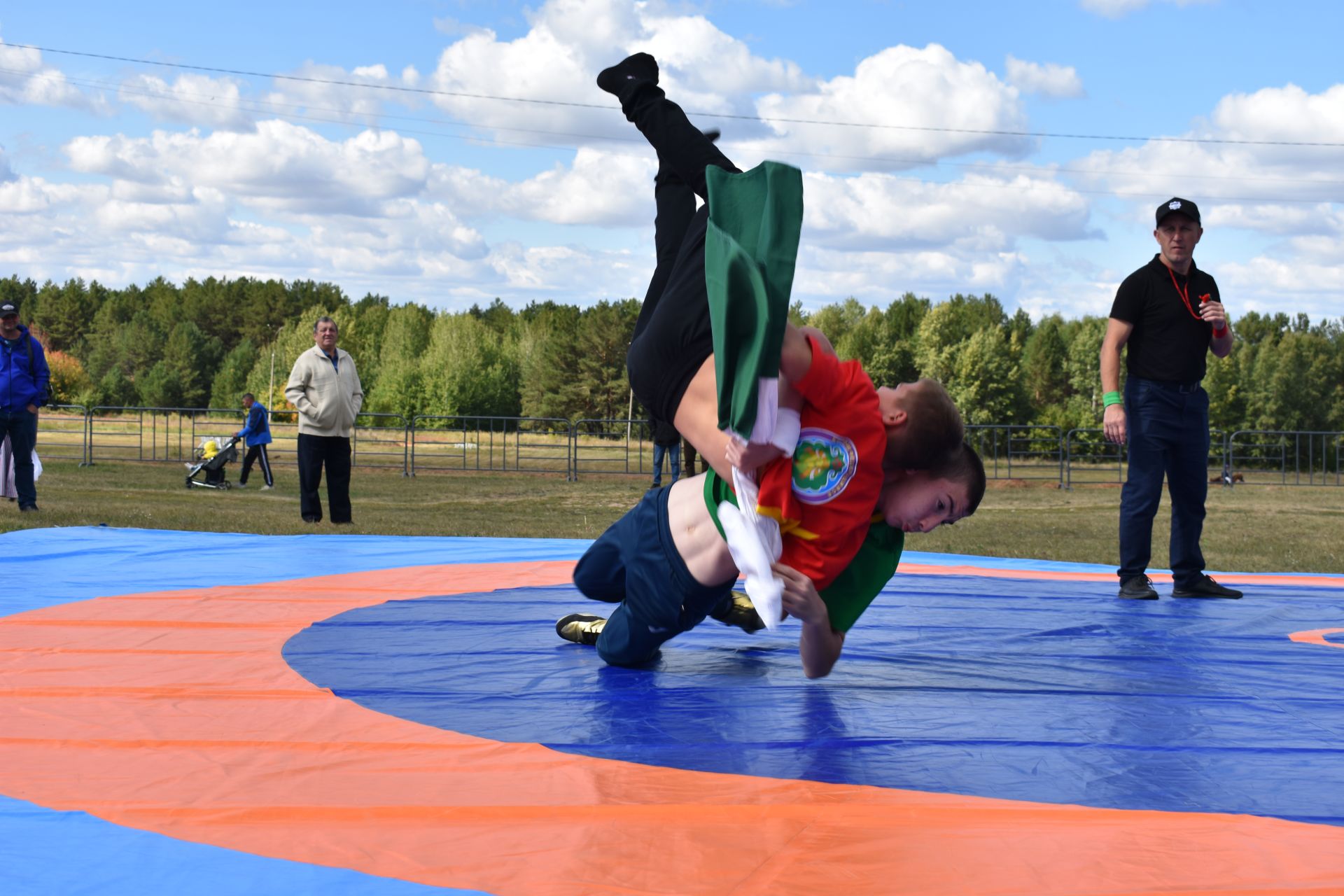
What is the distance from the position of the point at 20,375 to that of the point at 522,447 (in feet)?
41.0

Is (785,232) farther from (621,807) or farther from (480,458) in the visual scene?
(480,458)

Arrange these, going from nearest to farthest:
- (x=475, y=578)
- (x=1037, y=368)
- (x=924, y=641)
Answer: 1. (x=924, y=641)
2. (x=475, y=578)
3. (x=1037, y=368)

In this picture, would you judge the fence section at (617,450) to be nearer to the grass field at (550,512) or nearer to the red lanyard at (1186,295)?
the grass field at (550,512)

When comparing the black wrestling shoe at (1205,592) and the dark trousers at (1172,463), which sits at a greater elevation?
the dark trousers at (1172,463)

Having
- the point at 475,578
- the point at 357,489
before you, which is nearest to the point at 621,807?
the point at 475,578

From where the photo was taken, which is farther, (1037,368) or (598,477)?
(1037,368)

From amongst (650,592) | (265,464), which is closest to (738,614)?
(650,592)

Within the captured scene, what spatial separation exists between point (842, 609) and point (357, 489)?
39.5 feet

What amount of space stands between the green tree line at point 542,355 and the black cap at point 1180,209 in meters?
34.1

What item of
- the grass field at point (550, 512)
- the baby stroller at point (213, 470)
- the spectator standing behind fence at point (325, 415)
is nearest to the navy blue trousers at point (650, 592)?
the grass field at point (550, 512)

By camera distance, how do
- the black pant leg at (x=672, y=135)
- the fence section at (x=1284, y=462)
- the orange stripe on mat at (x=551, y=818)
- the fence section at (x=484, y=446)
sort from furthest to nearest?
1. the fence section at (x=1284, y=462)
2. the fence section at (x=484, y=446)
3. the black pant leg at (x=672, y=135)
4. the orange stripe on mat at (x=551, y=818)

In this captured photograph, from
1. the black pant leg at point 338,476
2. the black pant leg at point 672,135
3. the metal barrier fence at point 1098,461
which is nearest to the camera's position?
the black pant leg at point 672,135

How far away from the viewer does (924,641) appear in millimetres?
3010

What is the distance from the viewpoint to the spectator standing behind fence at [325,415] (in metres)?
7.12
